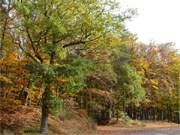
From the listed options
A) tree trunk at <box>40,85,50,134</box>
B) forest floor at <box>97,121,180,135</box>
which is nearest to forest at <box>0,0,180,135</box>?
tree trunk at <box>40,85,50,134</box>

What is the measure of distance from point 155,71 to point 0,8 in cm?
4029

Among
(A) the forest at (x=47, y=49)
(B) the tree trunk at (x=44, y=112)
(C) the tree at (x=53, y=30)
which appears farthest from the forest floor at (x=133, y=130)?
(C) the tree at (x=53, y=30)

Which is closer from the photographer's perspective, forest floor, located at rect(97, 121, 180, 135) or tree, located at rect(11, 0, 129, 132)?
tree, located at rect(11, 0, 129, 132)

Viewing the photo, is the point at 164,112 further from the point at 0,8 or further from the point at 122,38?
the point at 0,8

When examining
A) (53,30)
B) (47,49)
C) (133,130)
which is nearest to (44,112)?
(47,49)

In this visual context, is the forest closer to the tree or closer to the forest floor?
the tree

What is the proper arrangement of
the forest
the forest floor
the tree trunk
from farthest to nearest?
the forest floor, the tree trunk, the forest

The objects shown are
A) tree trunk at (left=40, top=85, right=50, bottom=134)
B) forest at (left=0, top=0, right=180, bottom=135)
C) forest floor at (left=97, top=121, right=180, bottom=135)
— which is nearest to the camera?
forest at (left=0, top=0, right=180, bottom=135)

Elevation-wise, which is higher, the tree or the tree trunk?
the tree

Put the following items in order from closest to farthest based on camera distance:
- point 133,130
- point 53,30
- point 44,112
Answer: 1. point 53,30
2. point 44,112
3. point 133,130

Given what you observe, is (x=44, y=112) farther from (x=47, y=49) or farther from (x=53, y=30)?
(x=53, y=30)

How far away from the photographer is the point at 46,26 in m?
27.7

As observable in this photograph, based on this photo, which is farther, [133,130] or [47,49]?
[133,130]

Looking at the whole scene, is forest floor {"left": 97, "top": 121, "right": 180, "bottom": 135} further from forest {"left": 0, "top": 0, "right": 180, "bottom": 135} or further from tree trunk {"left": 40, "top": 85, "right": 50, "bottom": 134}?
tree trunk {"left": 40, "top": 85, "right": 50, "bottom": 134}
